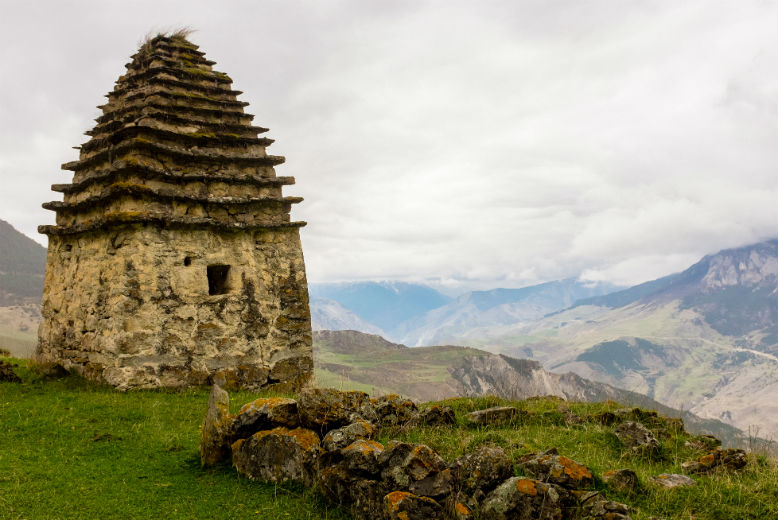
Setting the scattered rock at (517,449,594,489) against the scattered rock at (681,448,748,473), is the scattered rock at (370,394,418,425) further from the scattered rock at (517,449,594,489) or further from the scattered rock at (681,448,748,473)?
the scattered rock at (681,448,748,473)

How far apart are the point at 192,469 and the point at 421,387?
559 feet

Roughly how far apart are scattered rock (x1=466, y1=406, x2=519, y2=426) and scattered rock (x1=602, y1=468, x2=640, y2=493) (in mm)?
3844

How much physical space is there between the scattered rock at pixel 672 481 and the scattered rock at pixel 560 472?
105cm

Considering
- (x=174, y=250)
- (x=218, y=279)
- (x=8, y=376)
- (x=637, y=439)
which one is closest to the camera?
(x=637, y=439)

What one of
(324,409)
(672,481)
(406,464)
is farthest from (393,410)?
(672,481)

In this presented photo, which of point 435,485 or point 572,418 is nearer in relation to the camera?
point 435,485

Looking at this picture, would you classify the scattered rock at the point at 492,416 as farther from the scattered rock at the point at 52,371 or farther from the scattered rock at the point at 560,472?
the scattered rock at the point at 52,371

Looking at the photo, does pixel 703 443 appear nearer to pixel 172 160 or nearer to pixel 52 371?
pixel 172 160

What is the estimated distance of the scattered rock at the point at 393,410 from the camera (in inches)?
398

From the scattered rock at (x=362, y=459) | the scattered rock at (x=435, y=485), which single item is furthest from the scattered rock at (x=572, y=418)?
the scattered rock at (x=362, y=459)

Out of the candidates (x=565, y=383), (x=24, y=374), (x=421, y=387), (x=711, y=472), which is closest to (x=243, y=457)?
(x=711, y=472)

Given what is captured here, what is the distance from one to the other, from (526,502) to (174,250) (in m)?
11.5

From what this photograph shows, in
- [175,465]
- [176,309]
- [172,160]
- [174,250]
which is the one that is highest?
[172,160]

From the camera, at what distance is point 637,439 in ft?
31.2
